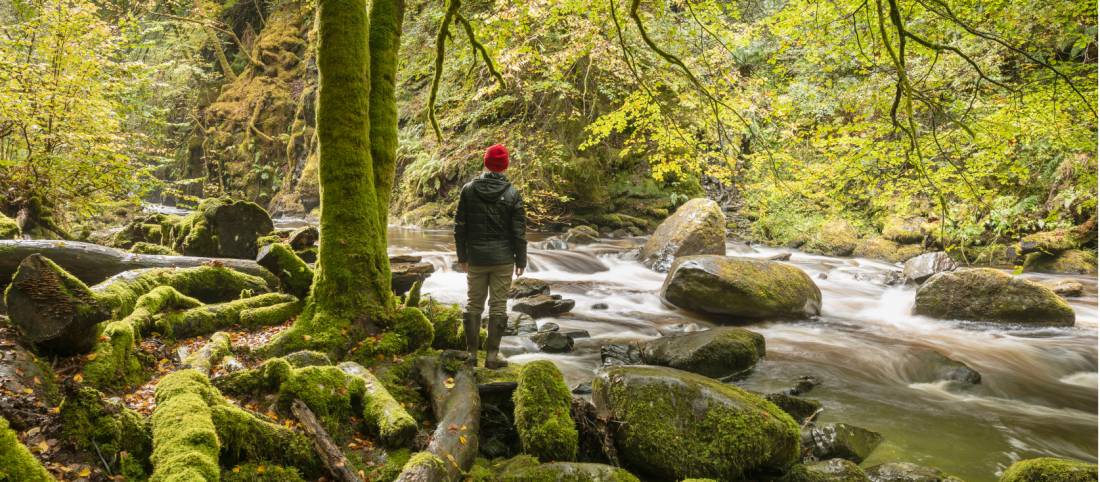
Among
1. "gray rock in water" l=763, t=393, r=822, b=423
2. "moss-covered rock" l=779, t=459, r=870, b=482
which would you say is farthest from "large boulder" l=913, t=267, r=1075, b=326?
"moss-covered rock" l=779, t=459, r=870, b=482

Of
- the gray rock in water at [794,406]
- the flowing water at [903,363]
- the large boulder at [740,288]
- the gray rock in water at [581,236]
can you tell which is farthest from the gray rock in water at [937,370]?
the gray rock in water at [581,236]

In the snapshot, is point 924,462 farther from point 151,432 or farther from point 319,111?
point 319,111

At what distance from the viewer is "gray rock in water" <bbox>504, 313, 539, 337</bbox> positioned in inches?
335

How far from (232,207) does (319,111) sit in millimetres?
5203

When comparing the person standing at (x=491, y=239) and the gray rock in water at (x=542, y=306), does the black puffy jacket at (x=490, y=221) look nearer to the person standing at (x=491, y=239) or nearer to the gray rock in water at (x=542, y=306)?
the person standing at (x=491, y=239)

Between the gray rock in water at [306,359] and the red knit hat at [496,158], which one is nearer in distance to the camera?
the gray rock in water at [306,359]

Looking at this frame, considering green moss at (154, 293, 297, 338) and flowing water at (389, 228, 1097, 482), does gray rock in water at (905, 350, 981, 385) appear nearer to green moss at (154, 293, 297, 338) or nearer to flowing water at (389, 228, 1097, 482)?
flowing water at (389, 228, 1097, 482)

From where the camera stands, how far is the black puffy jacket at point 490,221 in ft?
17.8

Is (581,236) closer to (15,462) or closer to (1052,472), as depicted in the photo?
(1052,472)

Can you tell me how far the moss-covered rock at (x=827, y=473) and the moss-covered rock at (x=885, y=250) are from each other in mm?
14482

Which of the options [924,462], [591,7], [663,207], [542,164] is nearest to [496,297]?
[924,462]

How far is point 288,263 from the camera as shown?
19.0 feet

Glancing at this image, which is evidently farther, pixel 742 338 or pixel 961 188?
pixel 742 338

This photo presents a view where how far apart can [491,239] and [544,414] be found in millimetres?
2114
